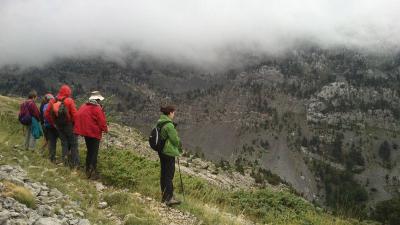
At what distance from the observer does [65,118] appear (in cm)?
1473

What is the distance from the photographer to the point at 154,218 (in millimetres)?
10164

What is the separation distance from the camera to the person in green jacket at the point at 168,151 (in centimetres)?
1234

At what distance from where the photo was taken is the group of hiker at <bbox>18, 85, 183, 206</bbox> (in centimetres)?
1245

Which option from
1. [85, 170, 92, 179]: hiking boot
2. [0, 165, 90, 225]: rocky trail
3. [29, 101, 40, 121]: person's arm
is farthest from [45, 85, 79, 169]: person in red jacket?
[0, 165, 90, 225]: rocky trail

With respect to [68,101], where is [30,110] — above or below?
below

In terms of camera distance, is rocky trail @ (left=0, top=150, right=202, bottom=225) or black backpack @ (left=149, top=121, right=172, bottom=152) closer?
rocky trail @ (left=0, top=150, right=202, bottom=225)

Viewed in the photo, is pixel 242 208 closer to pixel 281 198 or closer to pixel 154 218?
pixel 281 198

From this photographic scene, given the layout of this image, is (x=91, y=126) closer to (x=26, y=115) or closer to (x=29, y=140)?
(x=26, y=115)

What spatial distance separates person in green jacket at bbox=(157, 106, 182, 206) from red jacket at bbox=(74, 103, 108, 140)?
227cm

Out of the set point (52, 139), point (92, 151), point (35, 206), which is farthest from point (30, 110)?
point (35, 206)

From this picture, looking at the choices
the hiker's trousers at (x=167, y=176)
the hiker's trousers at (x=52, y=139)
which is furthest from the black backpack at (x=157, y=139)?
the hiker's trousers at (x=52, y=139)

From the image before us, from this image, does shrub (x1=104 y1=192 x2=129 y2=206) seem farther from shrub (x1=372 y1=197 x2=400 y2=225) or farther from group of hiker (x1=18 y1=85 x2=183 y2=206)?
Answer: shrub (x1=372 y1=197 x2=400 y2=225)

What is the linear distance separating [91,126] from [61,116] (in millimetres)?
1575

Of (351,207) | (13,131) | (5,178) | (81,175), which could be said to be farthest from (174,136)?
(13,131)
